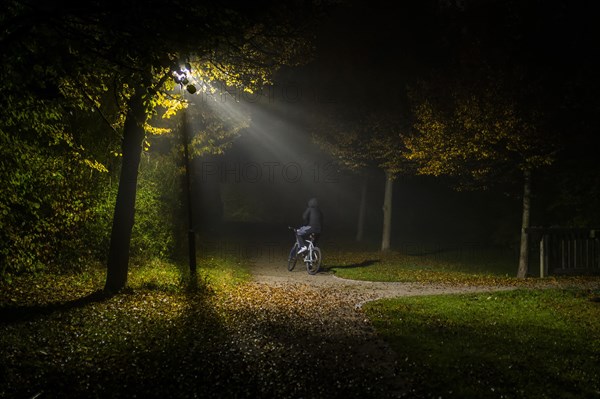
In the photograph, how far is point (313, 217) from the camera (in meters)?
15.8

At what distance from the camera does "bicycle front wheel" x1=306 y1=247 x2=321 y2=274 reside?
15570 millimetres

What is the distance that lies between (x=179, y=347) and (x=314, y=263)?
30.1 ft

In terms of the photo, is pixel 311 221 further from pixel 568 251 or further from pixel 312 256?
pixel 568 251

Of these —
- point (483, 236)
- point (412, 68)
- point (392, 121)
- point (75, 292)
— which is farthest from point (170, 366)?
point (483, 236)

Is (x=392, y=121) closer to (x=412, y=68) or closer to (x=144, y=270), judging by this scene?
(x=412, y=68)

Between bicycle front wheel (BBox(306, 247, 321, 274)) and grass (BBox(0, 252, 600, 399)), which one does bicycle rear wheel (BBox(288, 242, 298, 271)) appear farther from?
grass (BBox(0, 252, 600, 399))

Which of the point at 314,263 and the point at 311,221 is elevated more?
the point at 311,221

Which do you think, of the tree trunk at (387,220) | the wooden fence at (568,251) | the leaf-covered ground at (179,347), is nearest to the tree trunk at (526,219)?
the wooden fence at (568,251)

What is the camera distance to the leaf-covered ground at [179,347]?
5.40 metres

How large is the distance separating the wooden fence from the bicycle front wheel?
22.9 ft

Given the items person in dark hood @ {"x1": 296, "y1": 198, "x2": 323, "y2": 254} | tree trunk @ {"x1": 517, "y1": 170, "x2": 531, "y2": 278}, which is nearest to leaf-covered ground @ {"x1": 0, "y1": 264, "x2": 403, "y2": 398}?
person in dark hood @ {"x1": 296, "y1": 198, "x2": 323, "y2": 254}

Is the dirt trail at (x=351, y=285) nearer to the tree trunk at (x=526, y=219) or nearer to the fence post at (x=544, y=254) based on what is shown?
the fence post at (x=544, y=254)

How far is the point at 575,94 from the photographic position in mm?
15305

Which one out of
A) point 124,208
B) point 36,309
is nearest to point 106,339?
point 36,309
